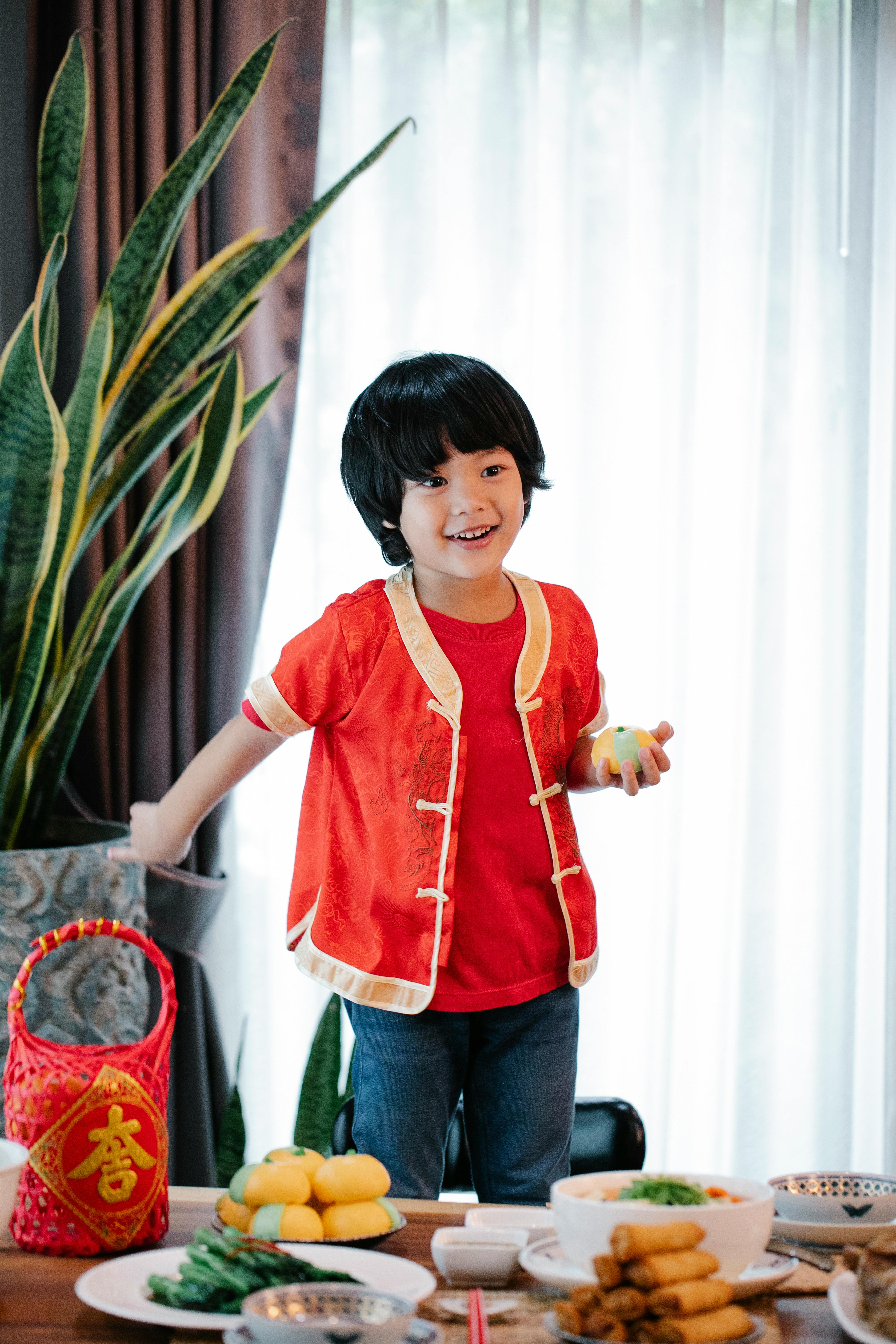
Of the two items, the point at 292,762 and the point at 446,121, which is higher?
the point at 446,121

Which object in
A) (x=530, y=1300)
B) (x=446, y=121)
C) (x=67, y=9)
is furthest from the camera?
(x=446, y=121)

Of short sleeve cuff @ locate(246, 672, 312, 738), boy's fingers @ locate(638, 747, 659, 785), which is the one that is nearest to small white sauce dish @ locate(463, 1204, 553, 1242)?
boy's fingers @ locate(638, 747, 659, 785)

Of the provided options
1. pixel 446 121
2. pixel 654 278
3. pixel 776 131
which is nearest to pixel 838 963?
pixel 654 278

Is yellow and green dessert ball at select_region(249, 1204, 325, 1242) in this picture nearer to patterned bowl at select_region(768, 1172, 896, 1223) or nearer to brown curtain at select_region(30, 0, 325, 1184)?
patterned bowl at select_region(768, 1172, 896, 1223)

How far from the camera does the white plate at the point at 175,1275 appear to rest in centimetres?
66

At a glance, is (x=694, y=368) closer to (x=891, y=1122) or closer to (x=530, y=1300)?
(x=891, y=1122)

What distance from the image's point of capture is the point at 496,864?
1.26 meters

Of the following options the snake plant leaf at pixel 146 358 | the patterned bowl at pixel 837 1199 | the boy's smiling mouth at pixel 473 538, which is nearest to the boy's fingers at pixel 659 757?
the boy's smiling mouth at pixel 473 538

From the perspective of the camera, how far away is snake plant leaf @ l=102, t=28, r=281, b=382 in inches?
70.6

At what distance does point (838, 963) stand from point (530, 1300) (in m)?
2.03

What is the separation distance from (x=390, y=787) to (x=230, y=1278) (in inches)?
24.5

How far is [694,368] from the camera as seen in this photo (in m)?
2.49

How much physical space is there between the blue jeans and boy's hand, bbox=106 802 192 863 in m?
0.26

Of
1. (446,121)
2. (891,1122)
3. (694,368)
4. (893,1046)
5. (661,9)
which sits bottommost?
(891,1122)
